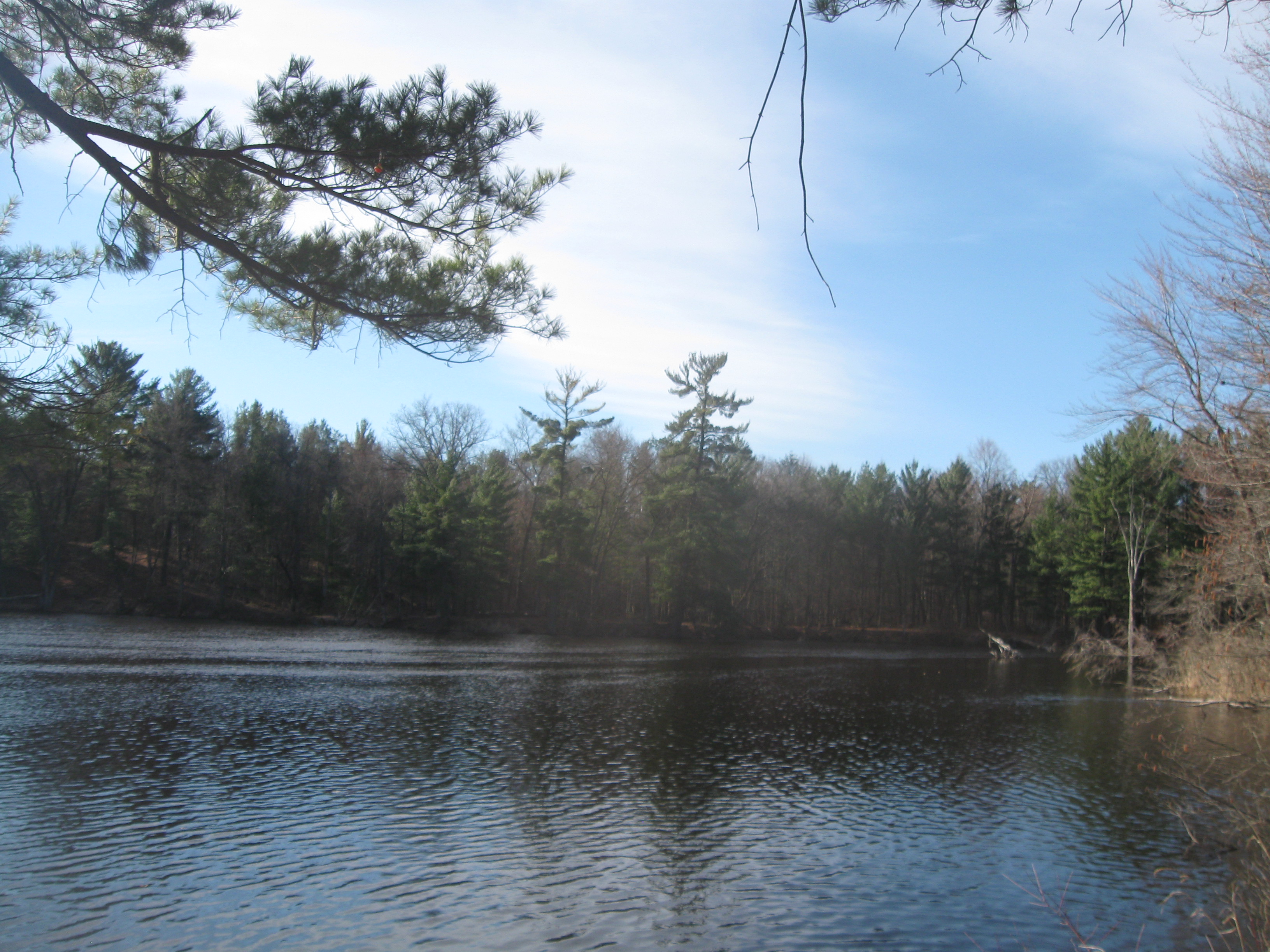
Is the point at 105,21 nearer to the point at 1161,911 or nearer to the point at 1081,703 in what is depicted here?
the point at 1161,911

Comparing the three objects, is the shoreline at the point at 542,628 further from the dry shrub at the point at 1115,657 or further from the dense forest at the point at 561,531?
the dry shrub at the point at 1115,657

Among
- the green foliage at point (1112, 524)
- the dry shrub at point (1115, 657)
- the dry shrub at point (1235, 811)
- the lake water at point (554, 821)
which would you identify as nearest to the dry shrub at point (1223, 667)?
the dry shrub at point (1235, 811)

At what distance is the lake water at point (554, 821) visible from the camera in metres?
8.12

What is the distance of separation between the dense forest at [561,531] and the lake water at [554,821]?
22.8 meters

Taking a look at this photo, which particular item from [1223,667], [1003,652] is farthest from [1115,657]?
[1223,667]

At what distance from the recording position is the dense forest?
145 feet

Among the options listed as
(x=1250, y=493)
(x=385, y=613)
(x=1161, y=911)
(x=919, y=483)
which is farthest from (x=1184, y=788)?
(x=919, y=483)

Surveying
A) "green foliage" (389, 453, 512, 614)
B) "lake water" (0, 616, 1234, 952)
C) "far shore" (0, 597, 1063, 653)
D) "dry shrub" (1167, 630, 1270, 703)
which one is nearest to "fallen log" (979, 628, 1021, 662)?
"far shore" (0, 597, 1063, 653)

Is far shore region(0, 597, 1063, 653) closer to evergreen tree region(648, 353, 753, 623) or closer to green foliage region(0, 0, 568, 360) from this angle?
evergreen tree region(648, 353, 753, 623)

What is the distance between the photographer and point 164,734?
50.9 feet

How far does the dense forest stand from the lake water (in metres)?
22.8

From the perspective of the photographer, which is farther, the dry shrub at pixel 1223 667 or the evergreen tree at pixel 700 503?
the evergreen tree at pixel 700 503

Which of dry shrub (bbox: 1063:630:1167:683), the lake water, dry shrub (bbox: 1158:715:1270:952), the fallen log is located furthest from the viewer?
the fallen log

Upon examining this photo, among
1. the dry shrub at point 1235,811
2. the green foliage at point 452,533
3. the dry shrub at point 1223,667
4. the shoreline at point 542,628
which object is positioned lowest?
the shoreline at point 542,628
